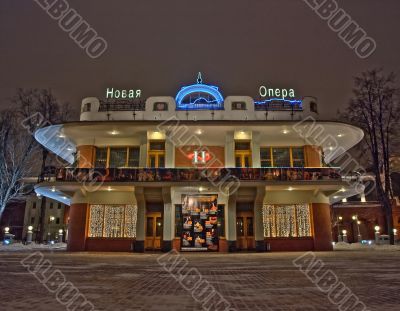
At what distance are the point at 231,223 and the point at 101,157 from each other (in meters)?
11.0

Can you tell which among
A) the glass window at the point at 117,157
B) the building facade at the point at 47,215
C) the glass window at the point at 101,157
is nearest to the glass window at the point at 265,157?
the glass window at the point at 117,157

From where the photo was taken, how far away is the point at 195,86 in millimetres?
26297

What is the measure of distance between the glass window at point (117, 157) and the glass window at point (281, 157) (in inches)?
452

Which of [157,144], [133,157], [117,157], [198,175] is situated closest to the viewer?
[198,175]

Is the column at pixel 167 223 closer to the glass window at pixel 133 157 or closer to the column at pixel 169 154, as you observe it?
the column at pixel 169 154

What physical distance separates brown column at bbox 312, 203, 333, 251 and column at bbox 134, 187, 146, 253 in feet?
39.8

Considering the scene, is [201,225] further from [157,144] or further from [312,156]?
[312,156]

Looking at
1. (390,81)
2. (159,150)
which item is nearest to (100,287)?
(159,150)

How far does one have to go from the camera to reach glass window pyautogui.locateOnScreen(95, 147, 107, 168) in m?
25.7

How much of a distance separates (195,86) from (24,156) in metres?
17.6

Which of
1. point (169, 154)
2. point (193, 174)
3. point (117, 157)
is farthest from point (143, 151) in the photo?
point (193, 174)

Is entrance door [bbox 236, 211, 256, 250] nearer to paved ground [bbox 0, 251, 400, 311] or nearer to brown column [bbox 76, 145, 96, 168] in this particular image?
brown column [bbox 76, 145, 96, 168]

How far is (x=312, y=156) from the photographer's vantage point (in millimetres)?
25688

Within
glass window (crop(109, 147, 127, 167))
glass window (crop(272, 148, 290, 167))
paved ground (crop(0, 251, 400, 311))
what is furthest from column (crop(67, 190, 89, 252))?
paved ground (crop(0, 251, 400, 311))
